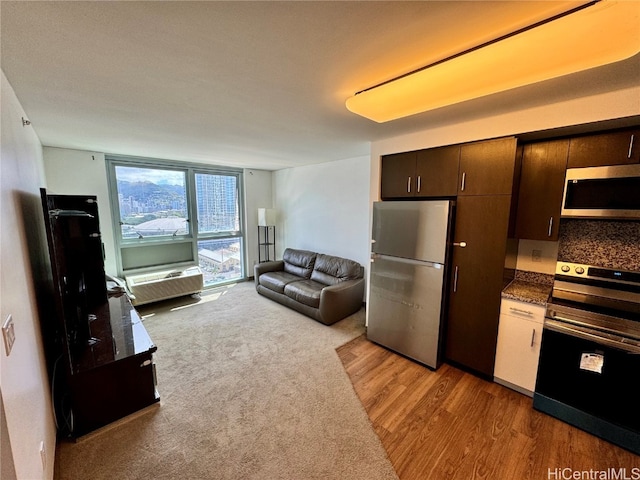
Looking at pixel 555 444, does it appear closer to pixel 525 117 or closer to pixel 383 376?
pixel 383 376

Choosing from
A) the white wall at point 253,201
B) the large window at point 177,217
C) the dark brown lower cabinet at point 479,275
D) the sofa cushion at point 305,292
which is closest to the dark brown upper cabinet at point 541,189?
the dark brown lower cabinet at point 479,275

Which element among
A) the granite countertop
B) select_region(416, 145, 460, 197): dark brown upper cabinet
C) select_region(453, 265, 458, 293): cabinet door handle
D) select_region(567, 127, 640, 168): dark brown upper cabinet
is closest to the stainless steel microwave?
select_region(567, 127, 640, 168): dark brown upper cabinet

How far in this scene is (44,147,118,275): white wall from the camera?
3.54 m

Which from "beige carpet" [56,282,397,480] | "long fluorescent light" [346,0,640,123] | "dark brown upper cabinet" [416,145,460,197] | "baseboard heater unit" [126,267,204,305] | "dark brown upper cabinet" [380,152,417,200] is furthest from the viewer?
"baseboard heater unit" [126,267,204,305]

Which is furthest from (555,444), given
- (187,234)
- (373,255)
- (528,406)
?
(187,234)

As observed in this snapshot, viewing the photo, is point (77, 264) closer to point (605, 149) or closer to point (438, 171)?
point (438, 171)

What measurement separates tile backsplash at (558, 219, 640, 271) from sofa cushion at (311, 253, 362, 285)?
245 cm

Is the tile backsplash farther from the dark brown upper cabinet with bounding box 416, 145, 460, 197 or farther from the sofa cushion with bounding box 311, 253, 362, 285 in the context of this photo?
the sofa cushion with bounding box 311, 253, 362, 285

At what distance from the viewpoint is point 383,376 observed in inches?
101

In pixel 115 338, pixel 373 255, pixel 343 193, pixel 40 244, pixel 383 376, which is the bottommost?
pixel 383 376

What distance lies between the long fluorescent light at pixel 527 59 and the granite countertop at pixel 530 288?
1.70 m

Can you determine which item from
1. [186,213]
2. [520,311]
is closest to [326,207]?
[186,213]

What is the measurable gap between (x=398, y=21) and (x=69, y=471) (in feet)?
10.1

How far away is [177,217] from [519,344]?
17.0 ft
